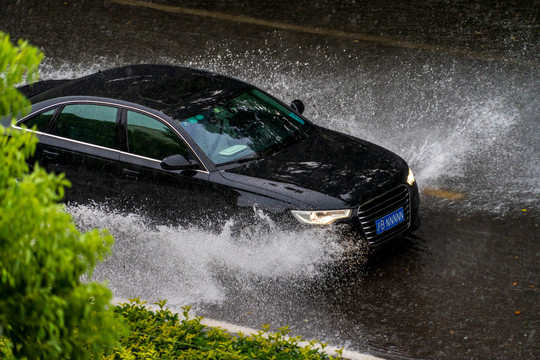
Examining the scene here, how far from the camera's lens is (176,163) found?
7.56 metres

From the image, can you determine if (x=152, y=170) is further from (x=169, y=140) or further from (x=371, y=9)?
(x=371, y=9)

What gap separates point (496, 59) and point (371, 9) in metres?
3.14

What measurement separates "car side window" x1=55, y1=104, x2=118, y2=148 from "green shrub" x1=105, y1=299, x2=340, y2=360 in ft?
9.43

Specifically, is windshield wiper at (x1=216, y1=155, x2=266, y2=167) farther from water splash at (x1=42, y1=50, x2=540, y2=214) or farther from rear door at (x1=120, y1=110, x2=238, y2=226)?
water splash at (x1=42, y1=50, x2=540, y2=214)

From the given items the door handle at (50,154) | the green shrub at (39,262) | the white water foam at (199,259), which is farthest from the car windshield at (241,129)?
the green shrub at (39,262)

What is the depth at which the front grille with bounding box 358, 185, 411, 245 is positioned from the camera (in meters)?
7.21

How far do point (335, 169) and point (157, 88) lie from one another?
238 centimetres

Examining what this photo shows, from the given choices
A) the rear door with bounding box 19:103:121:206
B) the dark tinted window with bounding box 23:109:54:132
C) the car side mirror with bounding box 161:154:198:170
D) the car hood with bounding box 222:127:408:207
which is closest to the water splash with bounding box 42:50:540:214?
the car hood with bounding box 222:127:408:207

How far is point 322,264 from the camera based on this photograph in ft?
24.1

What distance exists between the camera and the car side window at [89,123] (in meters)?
8.18

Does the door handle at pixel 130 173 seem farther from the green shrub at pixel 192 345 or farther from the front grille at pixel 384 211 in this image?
the front grille at pixel 384 211

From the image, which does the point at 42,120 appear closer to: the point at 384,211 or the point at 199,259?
the point at 199,259

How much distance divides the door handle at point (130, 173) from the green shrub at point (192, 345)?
235 cm

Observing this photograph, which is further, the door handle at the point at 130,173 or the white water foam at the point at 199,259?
the door handle at the point at 130,173
